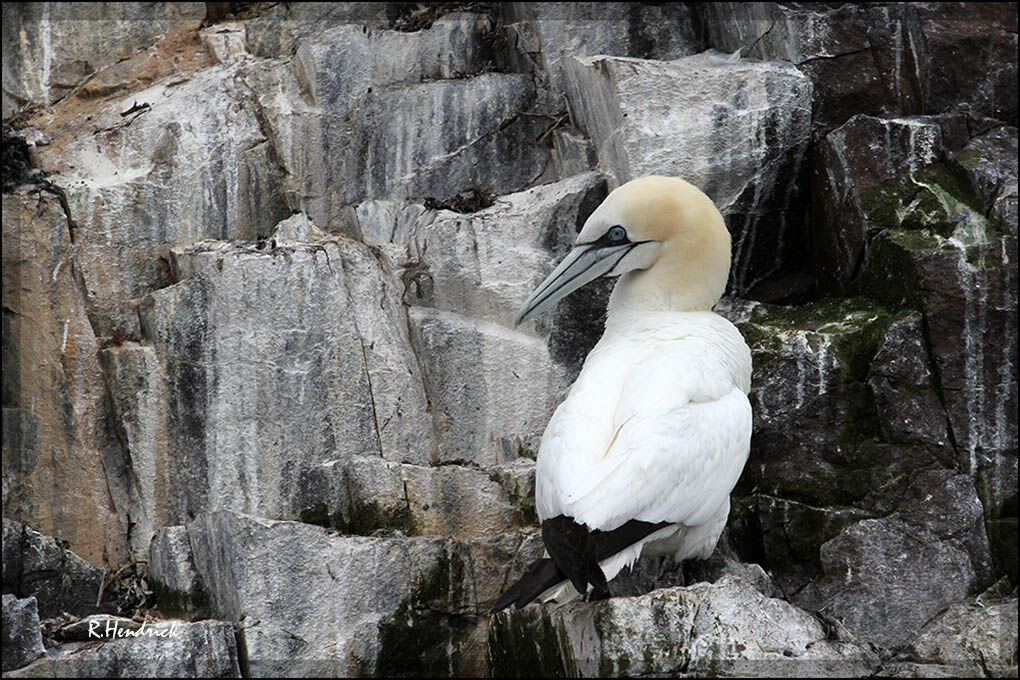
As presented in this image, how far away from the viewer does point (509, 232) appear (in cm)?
582

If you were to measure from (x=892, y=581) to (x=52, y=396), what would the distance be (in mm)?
3596

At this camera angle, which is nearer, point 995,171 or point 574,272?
point 574,272

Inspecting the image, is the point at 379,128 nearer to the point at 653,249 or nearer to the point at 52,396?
the point at 653,249

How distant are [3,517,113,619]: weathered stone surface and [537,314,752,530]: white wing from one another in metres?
1.93

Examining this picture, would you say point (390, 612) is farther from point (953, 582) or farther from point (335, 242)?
point (953, 582)

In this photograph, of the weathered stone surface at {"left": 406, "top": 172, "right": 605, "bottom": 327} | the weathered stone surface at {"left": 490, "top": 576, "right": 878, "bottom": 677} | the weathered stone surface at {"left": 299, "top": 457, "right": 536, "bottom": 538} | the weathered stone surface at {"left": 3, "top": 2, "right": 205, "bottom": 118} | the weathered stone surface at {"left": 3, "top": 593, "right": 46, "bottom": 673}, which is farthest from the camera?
the weathered stone surface at {"left": 3, "top": 2, "right": 205, "bottom": 118}

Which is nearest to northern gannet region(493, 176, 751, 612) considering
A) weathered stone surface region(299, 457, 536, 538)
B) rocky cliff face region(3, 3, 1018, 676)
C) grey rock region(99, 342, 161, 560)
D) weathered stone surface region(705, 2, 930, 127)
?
rocky cliff face region(3, 3, 1018, 676)

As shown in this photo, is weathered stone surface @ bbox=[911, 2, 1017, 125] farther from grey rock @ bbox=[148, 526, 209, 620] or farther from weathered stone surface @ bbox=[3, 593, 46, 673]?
weathered stone surface @ bbox=[3, 593, 46, 673]

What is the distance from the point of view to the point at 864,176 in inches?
228

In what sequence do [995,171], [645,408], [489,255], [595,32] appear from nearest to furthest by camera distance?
[645,408], [995,171], [489,255], [595,32]

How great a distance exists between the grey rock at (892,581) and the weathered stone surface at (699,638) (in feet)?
2.21

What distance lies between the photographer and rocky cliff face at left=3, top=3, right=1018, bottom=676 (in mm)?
4836

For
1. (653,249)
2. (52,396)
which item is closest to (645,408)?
(653,249)

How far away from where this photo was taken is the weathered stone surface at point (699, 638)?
4082 millimetres
